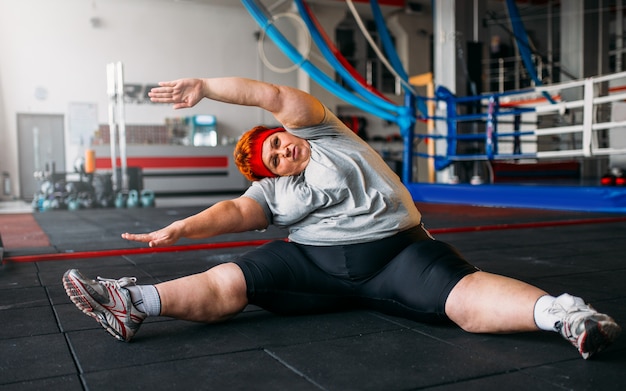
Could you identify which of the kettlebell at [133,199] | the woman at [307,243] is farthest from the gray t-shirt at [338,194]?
the kettlebell at [133,199]

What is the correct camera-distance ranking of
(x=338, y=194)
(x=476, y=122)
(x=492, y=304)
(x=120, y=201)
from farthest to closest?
(x=120, y=201), (x=476, y=122), (x=338, y=194), (x=492, y=304)

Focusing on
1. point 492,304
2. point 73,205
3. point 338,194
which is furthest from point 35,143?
point 492,304

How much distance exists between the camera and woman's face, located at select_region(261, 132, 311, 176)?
1794 millimetres

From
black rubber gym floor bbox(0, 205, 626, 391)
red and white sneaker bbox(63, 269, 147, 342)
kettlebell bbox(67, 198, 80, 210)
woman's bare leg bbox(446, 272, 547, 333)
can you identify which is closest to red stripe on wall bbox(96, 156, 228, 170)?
kettlebell bbox(67, 198, 80, 210)

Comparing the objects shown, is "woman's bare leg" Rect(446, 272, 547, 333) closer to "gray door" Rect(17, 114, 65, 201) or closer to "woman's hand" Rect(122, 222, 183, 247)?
"woman's hand" Rect(122, 222, 183, 247)

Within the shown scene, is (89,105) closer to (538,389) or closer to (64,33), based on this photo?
(64,33)

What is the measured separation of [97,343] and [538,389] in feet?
3.70

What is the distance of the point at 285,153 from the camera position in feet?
5.88

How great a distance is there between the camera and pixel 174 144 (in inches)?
490

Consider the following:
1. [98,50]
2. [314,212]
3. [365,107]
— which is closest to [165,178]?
[98,50]

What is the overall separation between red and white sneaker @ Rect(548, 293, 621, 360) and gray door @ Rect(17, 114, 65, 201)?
1188cm

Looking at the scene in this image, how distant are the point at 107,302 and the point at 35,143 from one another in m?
11.6

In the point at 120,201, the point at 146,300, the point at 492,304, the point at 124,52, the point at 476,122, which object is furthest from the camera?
the point at 124,52

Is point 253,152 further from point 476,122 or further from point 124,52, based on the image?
point 124,52
